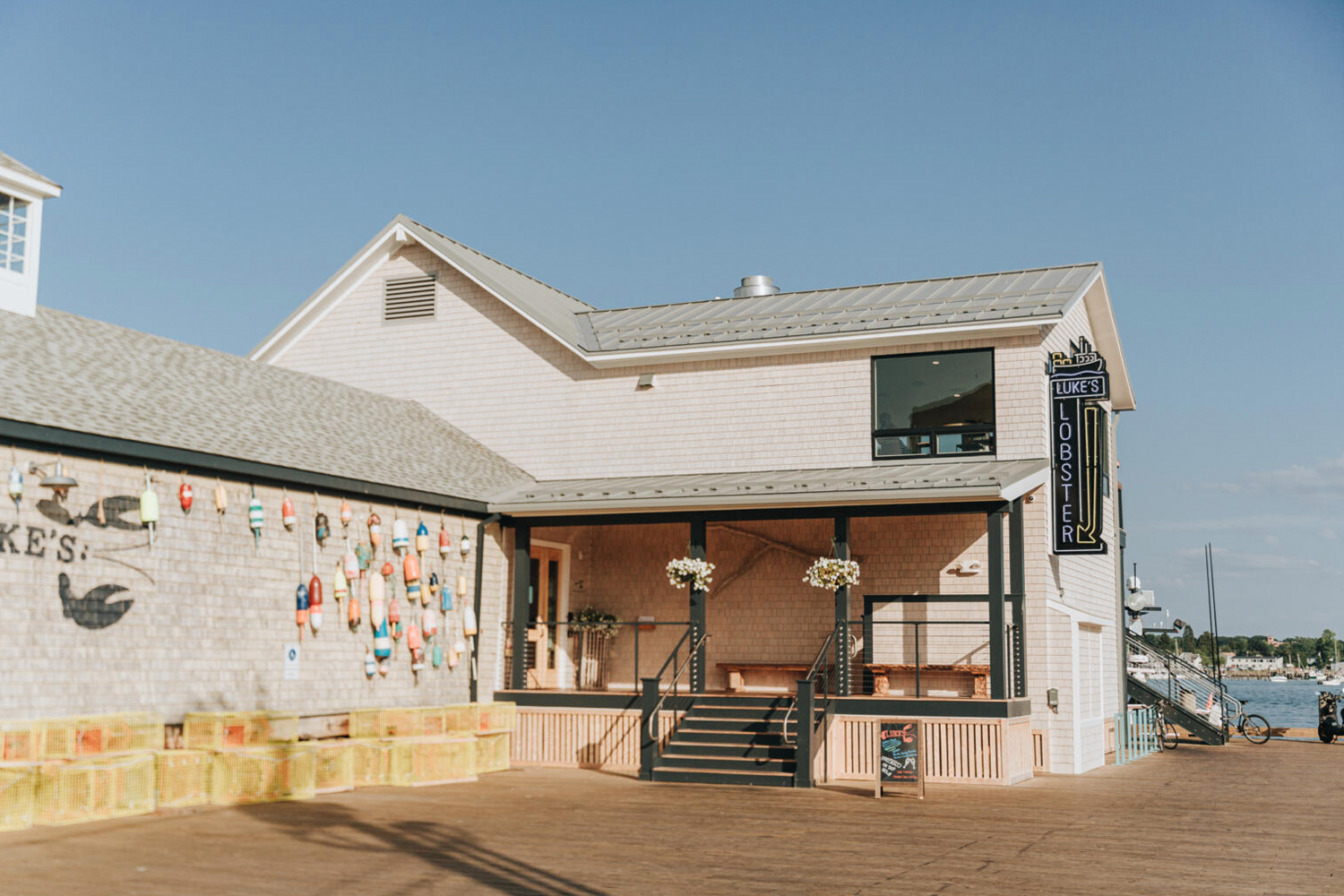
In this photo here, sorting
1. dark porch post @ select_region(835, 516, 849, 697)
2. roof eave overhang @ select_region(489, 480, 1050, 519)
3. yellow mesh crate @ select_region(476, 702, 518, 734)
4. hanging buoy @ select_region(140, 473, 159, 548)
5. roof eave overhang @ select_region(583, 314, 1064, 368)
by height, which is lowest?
yellow mesh crate @ select_region(476, 702, 518, 734)

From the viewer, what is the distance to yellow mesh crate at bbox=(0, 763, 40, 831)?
1102cm

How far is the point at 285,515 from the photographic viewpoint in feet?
50.3

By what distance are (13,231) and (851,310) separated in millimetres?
12157

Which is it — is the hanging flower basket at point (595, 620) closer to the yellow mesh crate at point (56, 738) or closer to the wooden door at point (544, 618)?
the wooden door at point (544, 618)

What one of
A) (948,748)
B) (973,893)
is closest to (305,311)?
(948,748)

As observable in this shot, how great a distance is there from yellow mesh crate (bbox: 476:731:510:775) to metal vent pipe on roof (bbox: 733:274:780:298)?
10283mm

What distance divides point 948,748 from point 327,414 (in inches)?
393

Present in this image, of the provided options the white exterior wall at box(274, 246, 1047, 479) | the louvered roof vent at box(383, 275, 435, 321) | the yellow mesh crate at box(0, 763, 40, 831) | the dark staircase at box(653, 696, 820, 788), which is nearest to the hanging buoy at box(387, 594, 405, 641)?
the dark staircase at box(653, 696, 820, 788)

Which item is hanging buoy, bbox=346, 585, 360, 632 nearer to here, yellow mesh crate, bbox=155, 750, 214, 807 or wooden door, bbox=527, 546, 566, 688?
yellow mesh crate, bbox=155, 750, 214, 807

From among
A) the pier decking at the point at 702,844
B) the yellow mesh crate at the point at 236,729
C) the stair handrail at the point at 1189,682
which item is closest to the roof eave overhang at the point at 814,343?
the pier decking at the point at 702,844

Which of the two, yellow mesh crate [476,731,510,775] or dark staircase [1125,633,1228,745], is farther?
dark staircase [1125,633,1228,745]

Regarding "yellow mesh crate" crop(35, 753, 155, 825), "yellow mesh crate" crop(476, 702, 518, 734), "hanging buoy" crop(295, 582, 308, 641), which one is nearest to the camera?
"yellow mesh crate" crop(35, 753, 155, 825)

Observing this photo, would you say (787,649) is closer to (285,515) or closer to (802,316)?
(802,316)

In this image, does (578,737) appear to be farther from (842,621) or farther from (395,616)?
(842,621)
